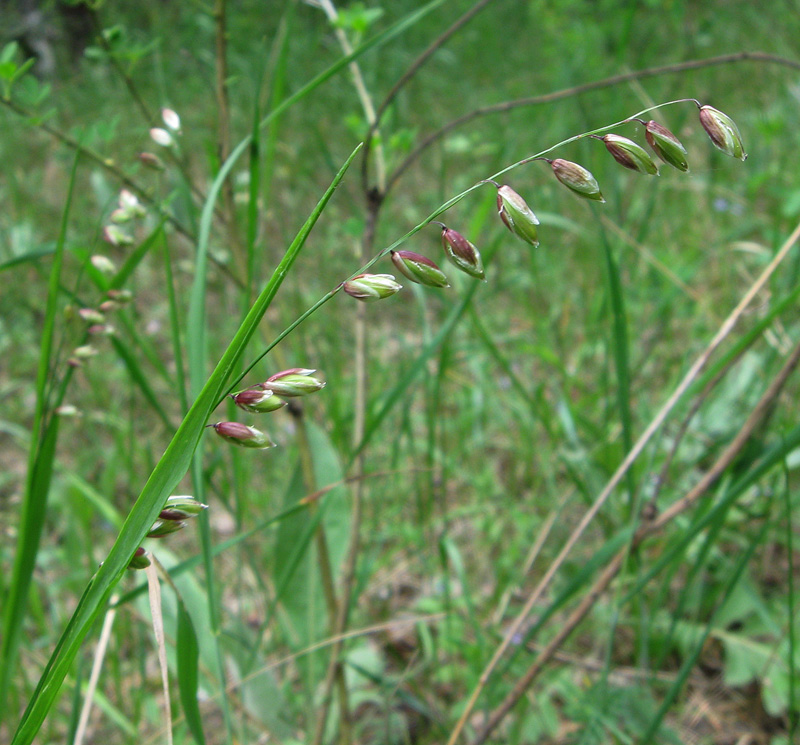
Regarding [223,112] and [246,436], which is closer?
[246,436]

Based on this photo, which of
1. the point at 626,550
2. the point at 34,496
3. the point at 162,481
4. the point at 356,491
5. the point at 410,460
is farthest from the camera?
the point at 410,460

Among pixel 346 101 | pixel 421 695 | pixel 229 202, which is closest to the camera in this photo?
pixel 229 202

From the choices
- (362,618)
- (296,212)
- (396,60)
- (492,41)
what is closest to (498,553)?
(362,618)

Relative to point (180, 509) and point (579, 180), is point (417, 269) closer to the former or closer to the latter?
point (579, 180)

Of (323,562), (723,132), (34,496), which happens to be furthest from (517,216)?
(323,562)

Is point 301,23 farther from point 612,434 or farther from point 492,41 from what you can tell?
point 612,434

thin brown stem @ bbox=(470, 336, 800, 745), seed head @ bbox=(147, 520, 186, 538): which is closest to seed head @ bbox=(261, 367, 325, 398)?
seed head @ bbox=(147, 520, 186, 538)

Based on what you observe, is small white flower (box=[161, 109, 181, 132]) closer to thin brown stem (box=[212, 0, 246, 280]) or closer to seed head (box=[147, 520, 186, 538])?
thin brown stem (box=[212, 0, 246, 280])
